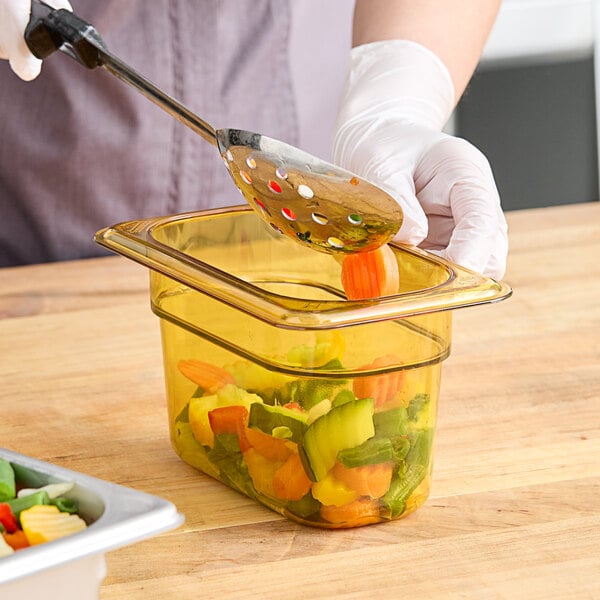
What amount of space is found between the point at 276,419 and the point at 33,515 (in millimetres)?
185

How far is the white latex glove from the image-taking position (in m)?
0.89

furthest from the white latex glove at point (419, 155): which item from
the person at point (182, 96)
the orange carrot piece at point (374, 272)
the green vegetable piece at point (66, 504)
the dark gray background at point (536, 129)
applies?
the dark gray background at point (536, 129)

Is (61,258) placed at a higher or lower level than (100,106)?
lower

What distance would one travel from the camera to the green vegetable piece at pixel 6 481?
604 millimetres

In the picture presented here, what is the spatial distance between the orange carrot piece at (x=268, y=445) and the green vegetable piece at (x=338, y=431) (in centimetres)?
2

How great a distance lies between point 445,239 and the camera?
990mm

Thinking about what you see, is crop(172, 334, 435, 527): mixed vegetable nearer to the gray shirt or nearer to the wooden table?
the wooden table

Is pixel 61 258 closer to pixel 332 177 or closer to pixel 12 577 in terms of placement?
pixel 332 177

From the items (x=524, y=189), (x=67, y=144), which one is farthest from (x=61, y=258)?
(x=524, y=189)

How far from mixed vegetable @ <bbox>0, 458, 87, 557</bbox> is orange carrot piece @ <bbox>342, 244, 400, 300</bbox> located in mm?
252

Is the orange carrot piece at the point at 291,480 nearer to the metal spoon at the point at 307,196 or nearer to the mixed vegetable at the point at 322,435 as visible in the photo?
the mixed vegetable at the point at 322,435

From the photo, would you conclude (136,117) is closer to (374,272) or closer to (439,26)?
(439,26)

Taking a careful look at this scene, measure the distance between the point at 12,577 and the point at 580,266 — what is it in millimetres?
921

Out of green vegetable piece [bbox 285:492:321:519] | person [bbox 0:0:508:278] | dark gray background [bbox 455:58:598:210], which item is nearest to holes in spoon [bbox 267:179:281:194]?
green vegetable piece [bbox 285:492:321:519]
